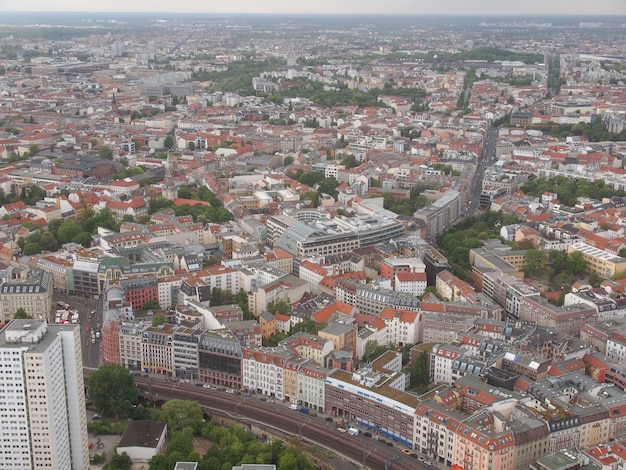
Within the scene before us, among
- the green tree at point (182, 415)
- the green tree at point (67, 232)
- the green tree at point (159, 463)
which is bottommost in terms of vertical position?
the green tree at point (159, 463)

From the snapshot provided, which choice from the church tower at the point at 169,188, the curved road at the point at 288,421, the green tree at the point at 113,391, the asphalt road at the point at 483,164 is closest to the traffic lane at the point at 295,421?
the curved road at the point at 288,421

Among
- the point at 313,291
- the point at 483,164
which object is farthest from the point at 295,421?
the point at 483,164

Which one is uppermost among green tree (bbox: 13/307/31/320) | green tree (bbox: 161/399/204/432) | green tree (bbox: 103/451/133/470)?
green tree (bbox: 13/307/31/320)

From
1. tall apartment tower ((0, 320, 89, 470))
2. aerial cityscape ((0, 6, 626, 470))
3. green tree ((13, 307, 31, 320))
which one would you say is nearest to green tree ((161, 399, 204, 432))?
aerial cityscape ((0, 6, 626, 470))

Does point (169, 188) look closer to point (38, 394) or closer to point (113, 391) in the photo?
point (113, 391)

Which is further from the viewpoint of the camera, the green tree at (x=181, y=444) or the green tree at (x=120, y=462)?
the green tree at (x=181, y=444)

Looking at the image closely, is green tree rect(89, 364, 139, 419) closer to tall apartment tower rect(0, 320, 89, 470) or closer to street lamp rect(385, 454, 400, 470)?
tall apartment tower rect(0, 320, 89, 470)

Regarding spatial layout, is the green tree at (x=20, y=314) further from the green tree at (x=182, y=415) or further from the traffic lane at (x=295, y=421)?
the green tree at (x=182, y=415)
